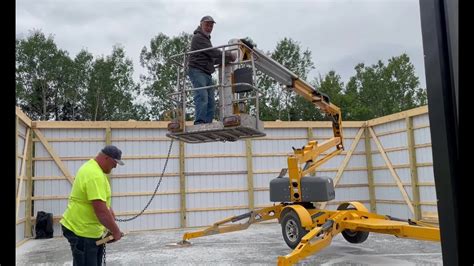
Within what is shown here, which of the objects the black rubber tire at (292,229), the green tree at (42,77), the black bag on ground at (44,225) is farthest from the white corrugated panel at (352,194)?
the green tree at (42,77)

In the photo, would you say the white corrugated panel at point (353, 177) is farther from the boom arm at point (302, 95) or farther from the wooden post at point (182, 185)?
the wooden post at point (182, 185)

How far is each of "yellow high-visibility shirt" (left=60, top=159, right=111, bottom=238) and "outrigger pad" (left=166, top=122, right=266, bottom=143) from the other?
8.19 feet

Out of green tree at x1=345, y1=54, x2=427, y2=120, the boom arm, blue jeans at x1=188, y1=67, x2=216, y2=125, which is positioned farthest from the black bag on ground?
green tree at x1=345, y1=54, x2=427, y2=120

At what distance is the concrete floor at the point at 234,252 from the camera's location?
8.09m

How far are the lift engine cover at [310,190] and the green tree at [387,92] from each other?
2566 centimetres

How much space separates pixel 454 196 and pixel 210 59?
20.8 feet

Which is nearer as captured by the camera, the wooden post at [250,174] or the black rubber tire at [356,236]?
the black rubber tire at [356,236]

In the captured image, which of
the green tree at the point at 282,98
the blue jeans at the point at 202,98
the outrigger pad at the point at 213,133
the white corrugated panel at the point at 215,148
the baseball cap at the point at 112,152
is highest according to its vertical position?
the green tree at the point at 282,98

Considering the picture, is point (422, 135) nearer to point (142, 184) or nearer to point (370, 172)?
point (370, 172)

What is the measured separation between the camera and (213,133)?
702 centimetres

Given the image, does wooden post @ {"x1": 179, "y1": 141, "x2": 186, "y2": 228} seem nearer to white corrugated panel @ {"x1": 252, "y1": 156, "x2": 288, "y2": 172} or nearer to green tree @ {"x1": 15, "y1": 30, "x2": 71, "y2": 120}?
white corrugated panel @ {"x1": 252, "y1": 156, "x2": 288, "y2": 172}

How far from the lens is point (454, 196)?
4.31 ft

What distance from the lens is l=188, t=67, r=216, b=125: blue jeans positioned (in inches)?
280

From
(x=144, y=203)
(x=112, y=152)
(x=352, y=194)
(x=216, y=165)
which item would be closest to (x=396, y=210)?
(x=352, y=194)
